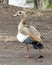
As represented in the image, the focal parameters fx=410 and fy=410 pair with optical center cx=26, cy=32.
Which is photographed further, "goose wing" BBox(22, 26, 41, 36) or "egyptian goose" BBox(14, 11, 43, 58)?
"goose wing" BBox(22, 26, 41, 36)

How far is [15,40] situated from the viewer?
42.7 feet

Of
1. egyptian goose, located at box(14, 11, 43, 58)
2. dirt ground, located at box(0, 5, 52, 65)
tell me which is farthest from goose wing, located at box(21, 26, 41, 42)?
dirt ground, located at box(0, 5, 52, 65)

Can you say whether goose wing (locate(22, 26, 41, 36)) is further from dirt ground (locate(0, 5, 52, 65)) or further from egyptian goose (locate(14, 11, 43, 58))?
dirt ground (locate(0, 5, 52, 65))

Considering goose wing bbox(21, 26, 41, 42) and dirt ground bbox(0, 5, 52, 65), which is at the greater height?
goose wing bbox(21, 26, 41, 42)

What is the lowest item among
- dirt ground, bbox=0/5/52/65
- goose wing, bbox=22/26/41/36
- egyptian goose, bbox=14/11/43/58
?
dirt ground, bbox=0/5/52/65

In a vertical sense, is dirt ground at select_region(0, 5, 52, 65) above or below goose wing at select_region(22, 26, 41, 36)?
below

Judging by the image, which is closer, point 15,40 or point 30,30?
point 30,30

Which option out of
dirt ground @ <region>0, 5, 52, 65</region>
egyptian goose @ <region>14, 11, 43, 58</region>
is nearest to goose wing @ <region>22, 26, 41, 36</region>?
egyptian goose @ <region>14, 11, 43, 58</region>

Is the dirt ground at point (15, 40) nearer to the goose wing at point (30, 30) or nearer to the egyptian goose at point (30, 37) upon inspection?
the egyptian goose at point (30, 37)

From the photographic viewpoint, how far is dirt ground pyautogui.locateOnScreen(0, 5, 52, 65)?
9414 mm

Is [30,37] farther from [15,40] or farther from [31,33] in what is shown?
[15,40]

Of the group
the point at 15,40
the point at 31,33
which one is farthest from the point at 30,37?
the point at 15,40

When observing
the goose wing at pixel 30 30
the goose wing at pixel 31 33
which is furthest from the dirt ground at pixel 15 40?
the goose wing at pixel 30 30

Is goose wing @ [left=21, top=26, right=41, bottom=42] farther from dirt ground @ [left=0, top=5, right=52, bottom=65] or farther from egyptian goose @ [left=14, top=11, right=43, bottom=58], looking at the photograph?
dirt ground @ [left=0, top=5, right=52, bottom=65]
